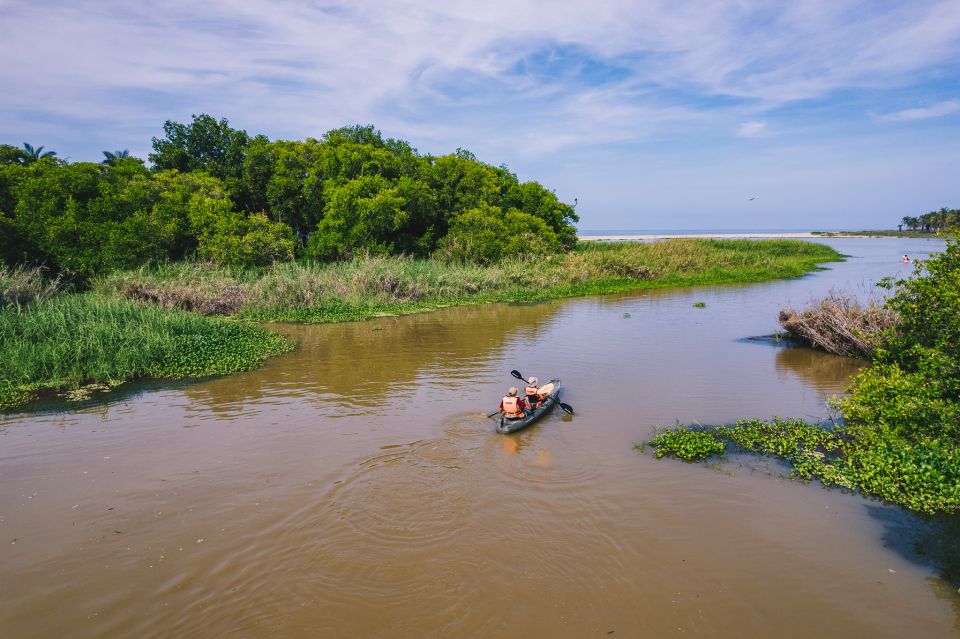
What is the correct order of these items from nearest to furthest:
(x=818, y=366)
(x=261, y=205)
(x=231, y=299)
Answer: (x=818, y=366), (x=231, y=299), (x=261, y=205)

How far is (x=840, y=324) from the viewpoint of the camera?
1580 centimetres

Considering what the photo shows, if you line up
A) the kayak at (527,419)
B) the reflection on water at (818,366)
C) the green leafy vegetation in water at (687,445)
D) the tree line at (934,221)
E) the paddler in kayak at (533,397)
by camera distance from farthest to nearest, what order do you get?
the tree line at (934,221) → the reflection on water at (818,366) → the paddler in kayak at (533,397) → the kayak at (527,419) → the green leafy vegetation in water at (687,445)

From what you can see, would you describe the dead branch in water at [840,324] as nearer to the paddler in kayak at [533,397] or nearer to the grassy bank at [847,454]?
the grassy bank at [847,454]

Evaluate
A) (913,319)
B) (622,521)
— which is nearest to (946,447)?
(913,319)

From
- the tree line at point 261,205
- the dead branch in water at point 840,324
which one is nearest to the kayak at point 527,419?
the dead branch in water at point 840,324

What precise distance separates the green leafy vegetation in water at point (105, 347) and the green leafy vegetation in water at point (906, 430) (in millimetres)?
12258

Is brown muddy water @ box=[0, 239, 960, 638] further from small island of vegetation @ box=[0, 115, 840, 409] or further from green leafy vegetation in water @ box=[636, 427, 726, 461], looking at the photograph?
small island of vegetation @ box=[0, 115, 840, 409]

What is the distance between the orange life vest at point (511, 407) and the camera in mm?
10664

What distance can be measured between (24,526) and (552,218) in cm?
3922

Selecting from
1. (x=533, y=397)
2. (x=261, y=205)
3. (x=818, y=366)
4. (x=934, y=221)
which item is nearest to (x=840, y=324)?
(x=818, y=366)

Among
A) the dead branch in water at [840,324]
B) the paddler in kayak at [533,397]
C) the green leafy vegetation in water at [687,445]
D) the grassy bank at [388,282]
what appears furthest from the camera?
the grassy bank at [388,282]

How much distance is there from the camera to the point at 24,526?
24.7ft

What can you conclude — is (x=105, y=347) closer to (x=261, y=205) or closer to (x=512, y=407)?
(x=512, y=407)

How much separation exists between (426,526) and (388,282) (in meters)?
20.0
